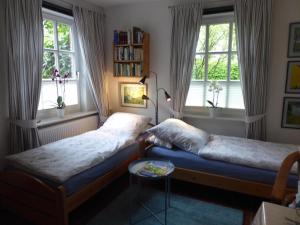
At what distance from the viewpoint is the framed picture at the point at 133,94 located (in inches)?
144

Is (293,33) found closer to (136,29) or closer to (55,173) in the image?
(136,29)

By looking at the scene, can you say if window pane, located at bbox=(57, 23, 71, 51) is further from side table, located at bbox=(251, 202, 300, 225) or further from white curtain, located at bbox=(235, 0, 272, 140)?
side table, located at bbox=(251, 202, 300, 225)

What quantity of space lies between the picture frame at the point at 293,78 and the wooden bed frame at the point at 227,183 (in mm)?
1338

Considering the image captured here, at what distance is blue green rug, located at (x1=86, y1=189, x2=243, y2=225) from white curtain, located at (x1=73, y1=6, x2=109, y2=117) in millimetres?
A: 1739

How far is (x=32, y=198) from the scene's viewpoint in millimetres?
1905

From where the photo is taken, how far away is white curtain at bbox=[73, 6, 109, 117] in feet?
10.8

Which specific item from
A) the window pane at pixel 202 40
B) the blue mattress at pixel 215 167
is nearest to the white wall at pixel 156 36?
Answer: the window pane at pixel 202 40

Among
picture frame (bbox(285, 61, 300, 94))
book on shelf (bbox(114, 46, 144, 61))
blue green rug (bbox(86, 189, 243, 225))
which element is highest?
book on shelf (bbox(114, 46, 144, 61))

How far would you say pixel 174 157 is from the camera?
8.41 feet

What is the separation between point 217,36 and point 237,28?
0.33m

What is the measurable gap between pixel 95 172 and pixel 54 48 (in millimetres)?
1943

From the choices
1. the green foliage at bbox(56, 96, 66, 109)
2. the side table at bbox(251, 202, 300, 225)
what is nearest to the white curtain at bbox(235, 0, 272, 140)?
the side table at bbox(251, 202, 300, 225)

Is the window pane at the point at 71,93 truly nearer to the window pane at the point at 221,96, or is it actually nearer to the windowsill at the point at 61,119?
the windowsill at the point at 61,119

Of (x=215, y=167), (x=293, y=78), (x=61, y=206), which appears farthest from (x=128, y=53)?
(x=61, y=206)
